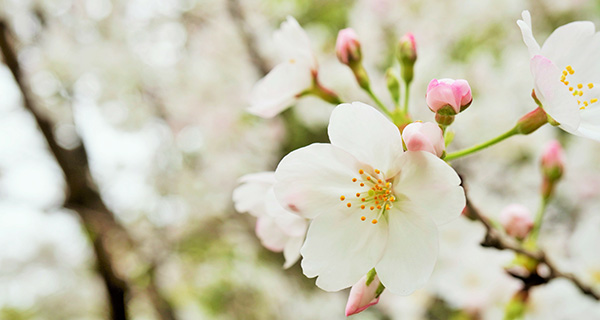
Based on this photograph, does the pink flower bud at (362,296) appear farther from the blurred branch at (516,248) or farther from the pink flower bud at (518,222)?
the pink flower bud at (518,222)

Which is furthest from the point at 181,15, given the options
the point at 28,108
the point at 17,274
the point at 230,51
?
the point at 17,274

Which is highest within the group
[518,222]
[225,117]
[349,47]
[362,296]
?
[349,47]

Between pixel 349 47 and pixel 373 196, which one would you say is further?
pixel 349 47

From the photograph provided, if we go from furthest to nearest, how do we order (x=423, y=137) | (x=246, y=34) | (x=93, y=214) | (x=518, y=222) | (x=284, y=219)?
(x=246, y=34) < (x=93, y=214) < (x=518, y=222) < (x=284, y=219) < (x=423, y=137)

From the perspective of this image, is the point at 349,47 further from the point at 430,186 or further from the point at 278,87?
the point at 430,186

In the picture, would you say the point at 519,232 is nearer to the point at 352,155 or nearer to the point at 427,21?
the point at 352,155

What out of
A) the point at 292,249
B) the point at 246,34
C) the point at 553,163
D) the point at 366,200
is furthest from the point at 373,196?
the point at 246,34
